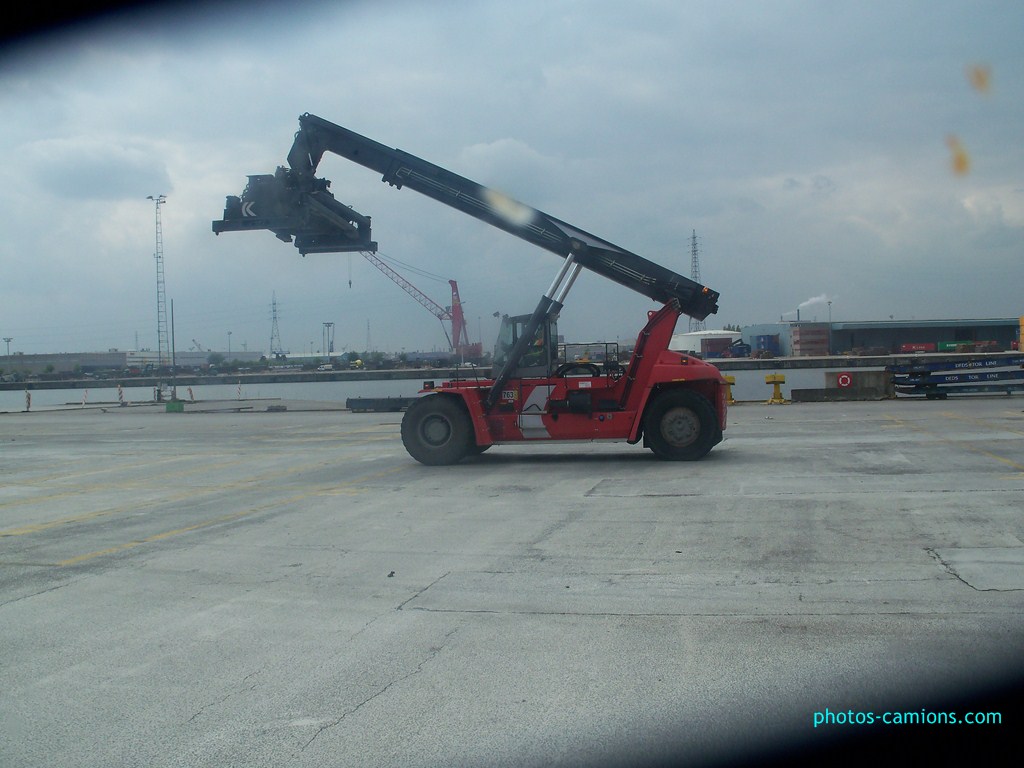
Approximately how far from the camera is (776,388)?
34188 mm

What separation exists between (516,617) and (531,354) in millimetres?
10323

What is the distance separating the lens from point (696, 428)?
16391mm

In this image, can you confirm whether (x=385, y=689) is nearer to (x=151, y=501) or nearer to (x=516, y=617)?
(x=516, y=617)

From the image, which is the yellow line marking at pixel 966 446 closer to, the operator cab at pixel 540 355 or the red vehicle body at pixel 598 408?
the red vehicle body at pixel 598 408

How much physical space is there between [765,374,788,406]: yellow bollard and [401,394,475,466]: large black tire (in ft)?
62.3

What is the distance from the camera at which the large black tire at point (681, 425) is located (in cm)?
1634

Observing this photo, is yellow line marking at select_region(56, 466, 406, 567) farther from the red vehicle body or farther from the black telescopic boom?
the black telescopic boom

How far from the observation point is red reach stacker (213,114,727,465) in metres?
16.6

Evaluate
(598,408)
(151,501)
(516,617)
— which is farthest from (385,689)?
(598,408)

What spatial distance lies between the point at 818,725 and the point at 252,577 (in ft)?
18.4

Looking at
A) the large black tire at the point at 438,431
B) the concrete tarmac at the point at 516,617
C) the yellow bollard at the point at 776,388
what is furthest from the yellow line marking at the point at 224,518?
the yellow bollard at the point at 776,388

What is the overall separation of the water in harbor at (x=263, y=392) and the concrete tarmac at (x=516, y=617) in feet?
101

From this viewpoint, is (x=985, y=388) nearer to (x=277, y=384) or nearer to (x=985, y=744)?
(x=985, y=744)

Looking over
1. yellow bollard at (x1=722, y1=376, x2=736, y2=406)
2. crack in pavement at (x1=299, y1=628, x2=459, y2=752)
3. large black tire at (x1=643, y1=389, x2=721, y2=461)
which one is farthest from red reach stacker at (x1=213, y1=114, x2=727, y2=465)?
crack in pavement at (x1=299, y1=628, x2=459, y2=752)
